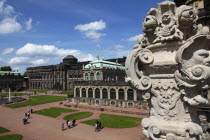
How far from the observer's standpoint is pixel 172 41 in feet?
16.9

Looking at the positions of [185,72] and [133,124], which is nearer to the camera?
[185,72]

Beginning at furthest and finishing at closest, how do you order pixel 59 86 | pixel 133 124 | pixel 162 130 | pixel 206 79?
1. pixel 59 86
2. pixel 133 124
3. pixel 162 130
4. pixel 206 79

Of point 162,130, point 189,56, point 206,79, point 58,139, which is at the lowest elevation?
point 58,139

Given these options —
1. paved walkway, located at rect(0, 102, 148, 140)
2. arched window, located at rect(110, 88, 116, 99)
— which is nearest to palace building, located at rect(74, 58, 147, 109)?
arched window, located at rect(110, 88, 116, 99)

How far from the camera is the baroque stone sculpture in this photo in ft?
15.4

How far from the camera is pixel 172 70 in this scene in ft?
16.7

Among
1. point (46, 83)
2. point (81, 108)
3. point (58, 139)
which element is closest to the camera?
point (58, 139)

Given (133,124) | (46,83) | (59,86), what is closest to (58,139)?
(133,124)

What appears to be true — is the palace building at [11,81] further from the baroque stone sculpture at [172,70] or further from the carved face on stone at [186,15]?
the carved face on stone at [186,15]

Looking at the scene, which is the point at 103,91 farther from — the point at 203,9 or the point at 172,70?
the point at 172,70

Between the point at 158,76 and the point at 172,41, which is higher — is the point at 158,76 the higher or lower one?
the lower one

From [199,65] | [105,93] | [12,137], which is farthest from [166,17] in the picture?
[105,93]

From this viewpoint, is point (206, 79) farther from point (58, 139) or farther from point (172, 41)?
point (58, 139)

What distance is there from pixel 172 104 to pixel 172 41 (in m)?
1.97
